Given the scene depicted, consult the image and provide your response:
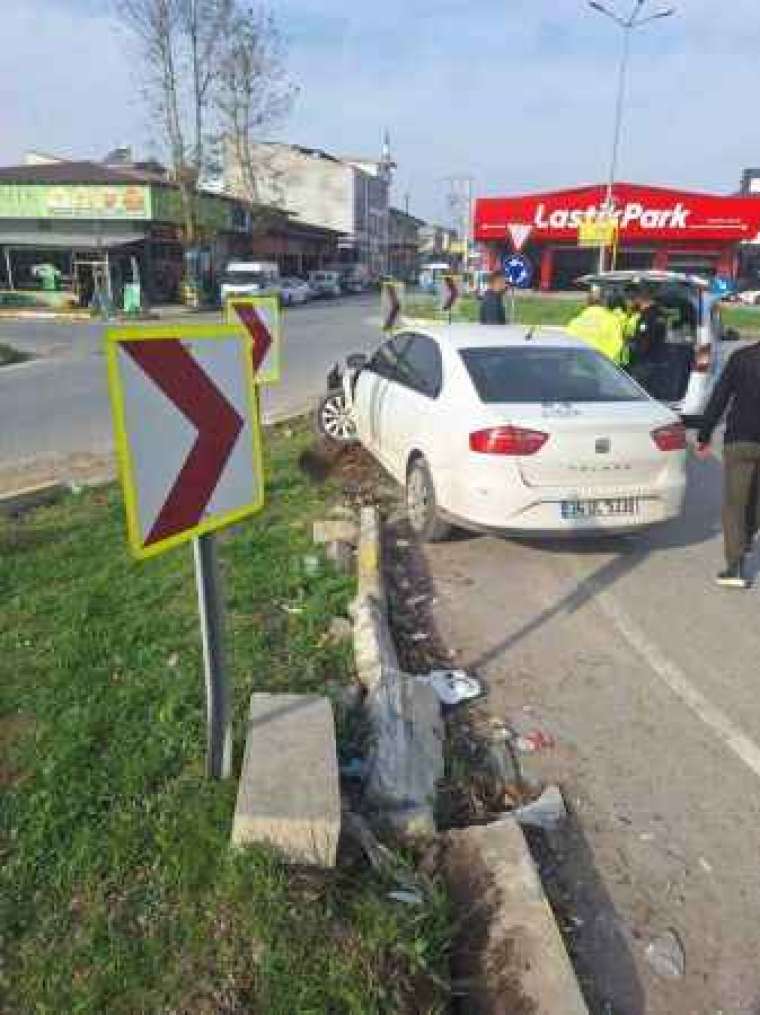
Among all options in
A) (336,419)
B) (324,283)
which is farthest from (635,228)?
(336,419)

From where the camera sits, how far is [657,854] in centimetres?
292

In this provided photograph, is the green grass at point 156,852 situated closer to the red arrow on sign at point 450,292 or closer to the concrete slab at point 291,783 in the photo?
the concrete slab at point 291,783

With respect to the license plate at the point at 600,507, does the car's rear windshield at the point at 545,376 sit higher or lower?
higher

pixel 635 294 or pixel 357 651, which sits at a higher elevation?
pixel 635 294

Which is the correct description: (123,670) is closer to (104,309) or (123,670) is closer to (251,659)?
(251,659)

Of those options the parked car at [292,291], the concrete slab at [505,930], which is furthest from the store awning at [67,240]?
the concrete slab at [505,930]

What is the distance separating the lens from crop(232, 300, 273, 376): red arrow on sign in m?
6.55

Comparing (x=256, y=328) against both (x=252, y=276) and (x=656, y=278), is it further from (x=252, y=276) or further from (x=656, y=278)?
(x=252, y=276)

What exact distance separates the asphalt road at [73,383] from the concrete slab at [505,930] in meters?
7.40

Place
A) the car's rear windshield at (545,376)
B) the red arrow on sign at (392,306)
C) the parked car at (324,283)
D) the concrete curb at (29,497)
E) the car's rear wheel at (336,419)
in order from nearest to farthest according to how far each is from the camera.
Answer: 1. the car's rear windshield at (545,376)
2. the concrete curb at (29,497)
3. the car's rear wheel at (336,419)
4. the red arrow on sign at (392,306)
5. the parked car at (324,283)

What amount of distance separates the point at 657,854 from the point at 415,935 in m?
1.08

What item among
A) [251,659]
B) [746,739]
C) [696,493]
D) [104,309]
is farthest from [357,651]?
[104,309]

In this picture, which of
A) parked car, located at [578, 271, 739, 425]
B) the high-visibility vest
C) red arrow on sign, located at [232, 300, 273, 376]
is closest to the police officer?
the high-visibility vest

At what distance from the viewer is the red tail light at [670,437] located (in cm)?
541
